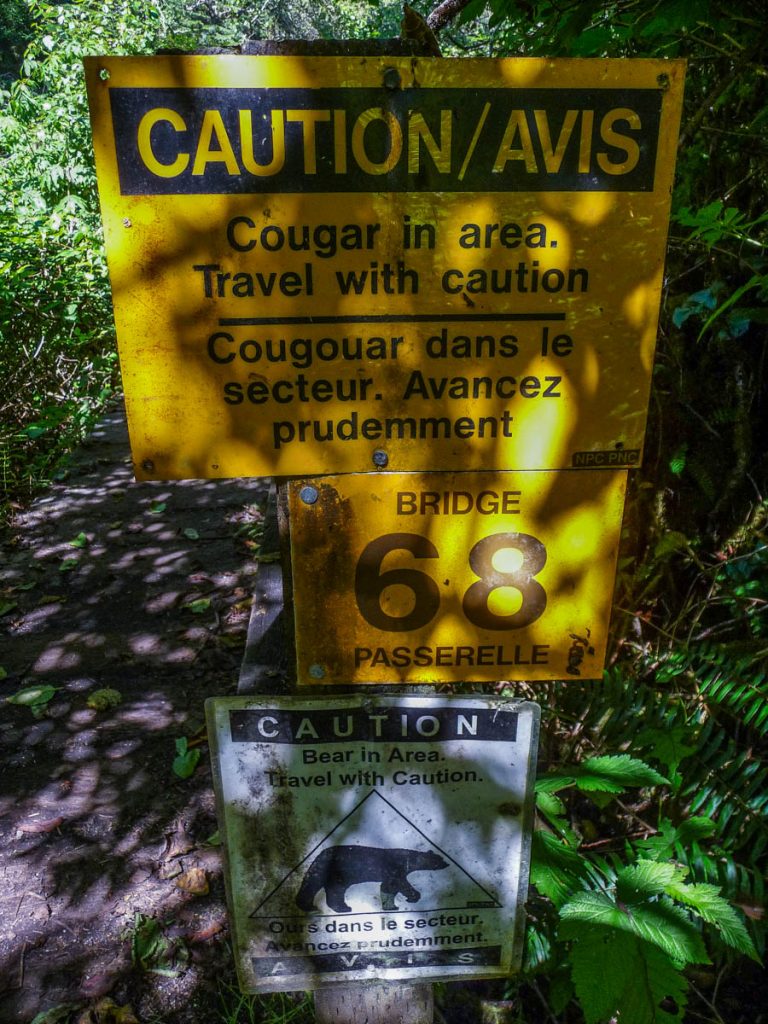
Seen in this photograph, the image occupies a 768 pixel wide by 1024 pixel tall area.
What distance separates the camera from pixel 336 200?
979mm

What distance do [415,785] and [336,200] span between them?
944mm

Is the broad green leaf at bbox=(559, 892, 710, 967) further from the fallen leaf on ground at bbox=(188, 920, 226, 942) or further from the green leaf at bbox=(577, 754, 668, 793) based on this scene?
the fallen leaf on ground at bbox=(188, 920, 226, 942)

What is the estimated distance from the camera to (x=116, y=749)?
3.09 meters

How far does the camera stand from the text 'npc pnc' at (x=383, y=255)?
0.94 metres

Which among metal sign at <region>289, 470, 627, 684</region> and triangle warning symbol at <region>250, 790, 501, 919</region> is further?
triangle warning symbol at <region>250, 790, 501, 919</region>

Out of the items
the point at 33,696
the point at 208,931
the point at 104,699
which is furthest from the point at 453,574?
the point at 33,696

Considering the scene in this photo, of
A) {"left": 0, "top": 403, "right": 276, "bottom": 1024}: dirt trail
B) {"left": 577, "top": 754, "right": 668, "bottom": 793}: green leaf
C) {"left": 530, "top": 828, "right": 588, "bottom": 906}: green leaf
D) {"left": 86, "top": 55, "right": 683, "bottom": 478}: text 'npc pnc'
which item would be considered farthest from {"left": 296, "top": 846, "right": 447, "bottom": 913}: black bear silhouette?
{"left": 0, "top": 403, "right": 276, "bottom": 1024}: dirt trail

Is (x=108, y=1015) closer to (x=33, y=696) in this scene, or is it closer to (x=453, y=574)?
(x=33, y=696)

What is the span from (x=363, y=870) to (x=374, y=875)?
0.02 meters

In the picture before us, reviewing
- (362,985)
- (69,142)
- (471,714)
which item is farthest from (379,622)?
(69,142)

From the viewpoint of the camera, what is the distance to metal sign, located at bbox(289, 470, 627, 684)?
3.67 feet

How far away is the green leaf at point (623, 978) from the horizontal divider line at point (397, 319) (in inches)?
42.6

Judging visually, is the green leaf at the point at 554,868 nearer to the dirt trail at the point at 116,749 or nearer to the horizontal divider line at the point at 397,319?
the horizontal divider line at the point at 397,319

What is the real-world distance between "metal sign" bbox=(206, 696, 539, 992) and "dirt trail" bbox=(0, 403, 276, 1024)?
44.9 inches
